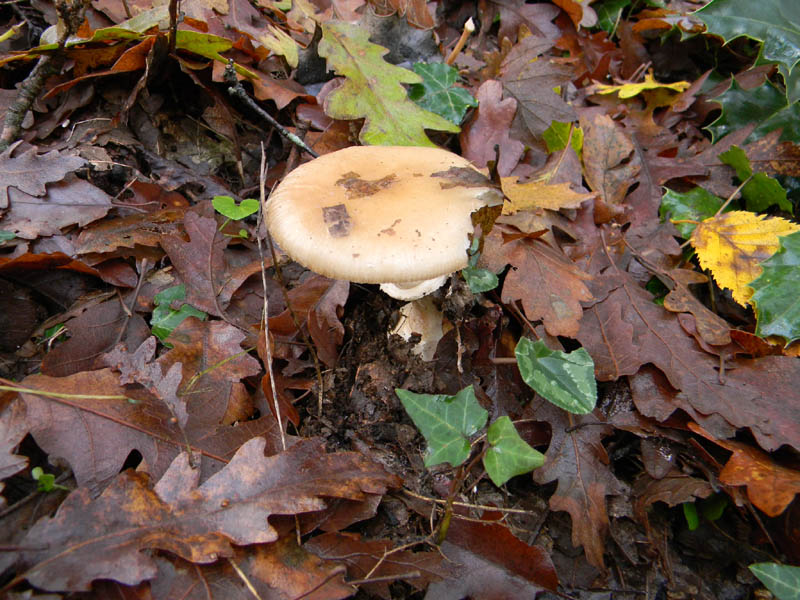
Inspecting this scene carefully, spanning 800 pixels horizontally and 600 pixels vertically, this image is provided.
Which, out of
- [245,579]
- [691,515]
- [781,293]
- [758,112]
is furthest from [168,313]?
[758,112]

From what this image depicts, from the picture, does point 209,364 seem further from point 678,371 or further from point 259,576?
point 678,371

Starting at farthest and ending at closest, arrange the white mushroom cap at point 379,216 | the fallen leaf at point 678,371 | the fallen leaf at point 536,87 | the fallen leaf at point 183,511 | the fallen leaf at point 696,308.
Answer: the fallen leaf at point 536,87 → the fallen leaf at point 696,308 → the fallen leaf at point 678,371 → the white mushroom cap at point 379,216 → the fallen leaf at point 183,511

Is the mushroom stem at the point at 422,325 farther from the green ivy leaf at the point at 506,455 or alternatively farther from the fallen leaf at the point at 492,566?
the fallen leaf at the point at 492,566

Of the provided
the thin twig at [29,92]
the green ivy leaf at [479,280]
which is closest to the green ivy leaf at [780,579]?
the green ivy leaf at [479,280]

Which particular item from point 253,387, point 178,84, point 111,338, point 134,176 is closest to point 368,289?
point 253,387

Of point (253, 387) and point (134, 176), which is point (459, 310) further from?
point (134, 176)

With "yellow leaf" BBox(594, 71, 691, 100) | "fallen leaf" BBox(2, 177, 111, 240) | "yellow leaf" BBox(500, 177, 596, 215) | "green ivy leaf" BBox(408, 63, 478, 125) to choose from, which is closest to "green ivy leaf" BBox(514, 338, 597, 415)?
"yellow leaf" BBox(500, 177, 596, 215)

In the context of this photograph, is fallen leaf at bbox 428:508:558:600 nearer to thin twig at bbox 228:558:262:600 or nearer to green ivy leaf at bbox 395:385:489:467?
green ivy leaf at bbox 395:385:489:467
